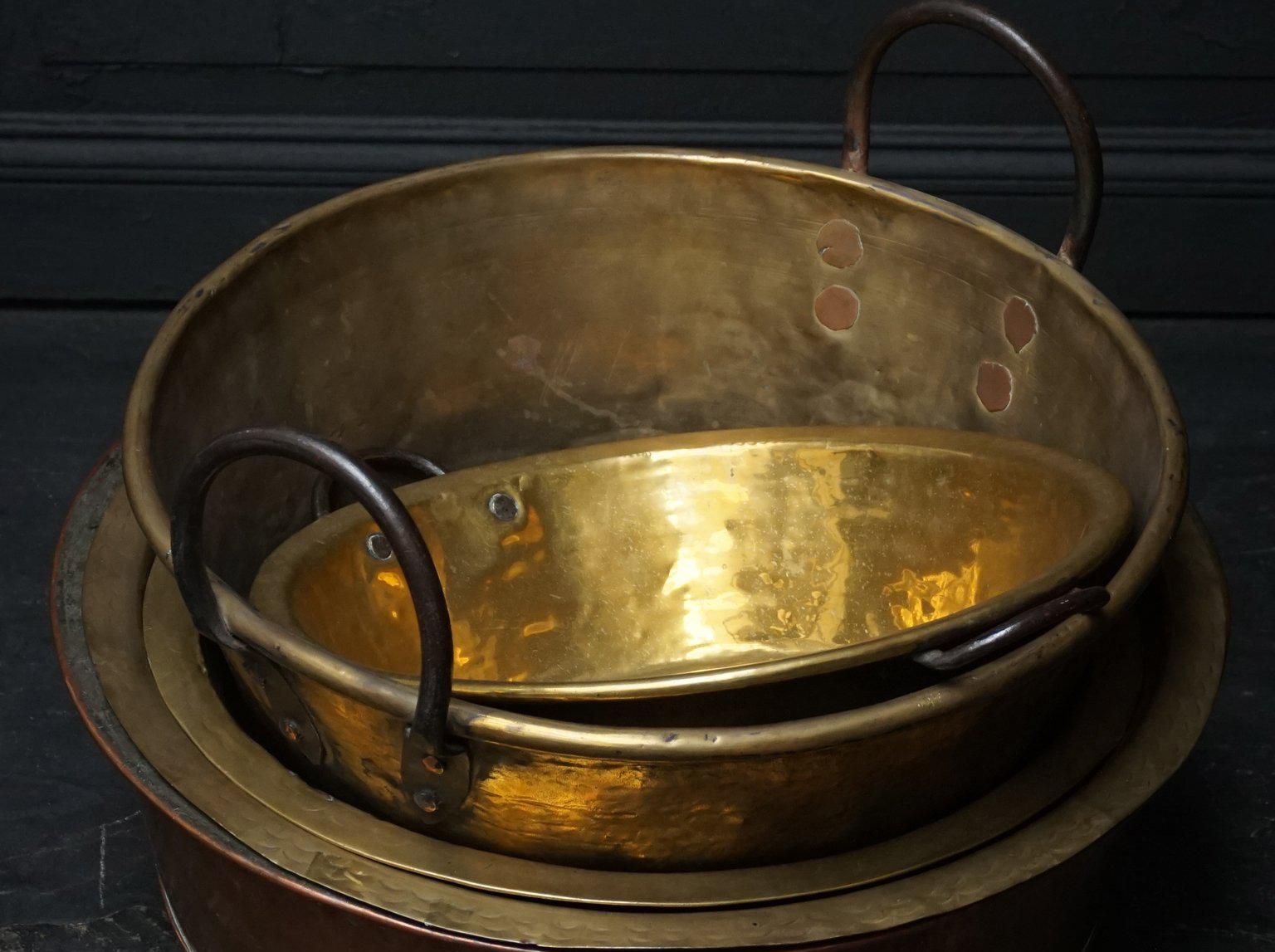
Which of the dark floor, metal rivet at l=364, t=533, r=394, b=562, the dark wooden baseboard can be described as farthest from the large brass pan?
the dark wooden baseboard

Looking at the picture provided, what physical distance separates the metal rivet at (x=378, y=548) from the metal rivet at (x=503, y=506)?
0.09 m

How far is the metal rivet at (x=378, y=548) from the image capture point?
1093 millimetres

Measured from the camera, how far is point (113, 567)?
106cm

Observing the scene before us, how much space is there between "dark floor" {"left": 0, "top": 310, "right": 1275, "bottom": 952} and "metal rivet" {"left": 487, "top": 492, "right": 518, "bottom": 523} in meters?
0.34

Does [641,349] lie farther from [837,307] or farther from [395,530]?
[395,530]

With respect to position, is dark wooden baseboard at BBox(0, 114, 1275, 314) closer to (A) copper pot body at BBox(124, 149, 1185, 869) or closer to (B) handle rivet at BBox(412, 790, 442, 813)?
(A) copper pot body at BBox(124, 149, 1185, 869)

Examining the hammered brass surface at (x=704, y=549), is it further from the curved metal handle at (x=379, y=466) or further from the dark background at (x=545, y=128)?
the dark background at (x=545, y=128)

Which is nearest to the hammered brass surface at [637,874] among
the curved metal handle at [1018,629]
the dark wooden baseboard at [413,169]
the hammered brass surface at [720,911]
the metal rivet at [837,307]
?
the hammered brass surface at [720,911]

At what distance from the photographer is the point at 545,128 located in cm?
163

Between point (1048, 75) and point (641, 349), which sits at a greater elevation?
point (1048, 75)

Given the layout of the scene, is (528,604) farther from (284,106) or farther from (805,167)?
(284,106)

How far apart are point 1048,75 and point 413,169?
0.76m

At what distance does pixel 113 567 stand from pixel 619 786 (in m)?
0.44

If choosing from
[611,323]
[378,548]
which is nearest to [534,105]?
[611,323]
